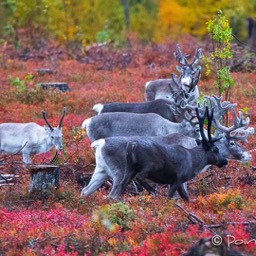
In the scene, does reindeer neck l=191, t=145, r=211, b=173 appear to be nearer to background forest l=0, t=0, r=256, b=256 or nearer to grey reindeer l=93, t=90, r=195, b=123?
background forest l=0, t=0, r=256, b=256

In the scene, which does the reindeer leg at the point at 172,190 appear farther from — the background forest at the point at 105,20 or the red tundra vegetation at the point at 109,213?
the background forest at the point at 105,20

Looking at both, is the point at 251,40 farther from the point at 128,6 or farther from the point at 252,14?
the point at 128,6

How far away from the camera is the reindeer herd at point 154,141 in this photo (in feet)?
32.1

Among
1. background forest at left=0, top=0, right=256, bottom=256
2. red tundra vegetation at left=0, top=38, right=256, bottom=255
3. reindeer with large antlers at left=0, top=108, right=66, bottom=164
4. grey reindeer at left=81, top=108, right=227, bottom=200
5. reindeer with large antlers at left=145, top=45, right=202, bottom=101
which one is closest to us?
red tundra vegetation at left=0, top=38, right=256, bottom=255

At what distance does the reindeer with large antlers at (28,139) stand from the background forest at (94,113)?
215 millimetres

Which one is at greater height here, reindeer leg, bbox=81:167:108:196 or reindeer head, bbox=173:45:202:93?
reindeer leg, bbox=81:167:108:196

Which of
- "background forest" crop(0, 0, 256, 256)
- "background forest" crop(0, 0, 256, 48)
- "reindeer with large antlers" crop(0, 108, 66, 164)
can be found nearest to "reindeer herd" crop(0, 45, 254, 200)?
"reindeer with large antlers" crop(0, 108, 66, 164)

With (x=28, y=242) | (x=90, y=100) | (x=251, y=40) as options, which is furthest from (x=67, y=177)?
(x=251, y=40)

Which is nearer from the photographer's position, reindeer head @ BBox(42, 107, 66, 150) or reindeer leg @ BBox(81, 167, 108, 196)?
reindeer leg @ BBox(81, 167, 108, 196)

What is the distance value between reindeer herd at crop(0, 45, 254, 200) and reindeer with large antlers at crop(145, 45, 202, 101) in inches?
2.3

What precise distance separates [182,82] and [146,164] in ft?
22.5

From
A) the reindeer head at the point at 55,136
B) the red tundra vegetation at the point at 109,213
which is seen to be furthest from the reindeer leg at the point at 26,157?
the reindeer head at the point at 55,136

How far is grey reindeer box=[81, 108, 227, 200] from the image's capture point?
9656 millimetres

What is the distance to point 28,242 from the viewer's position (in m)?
7.53
